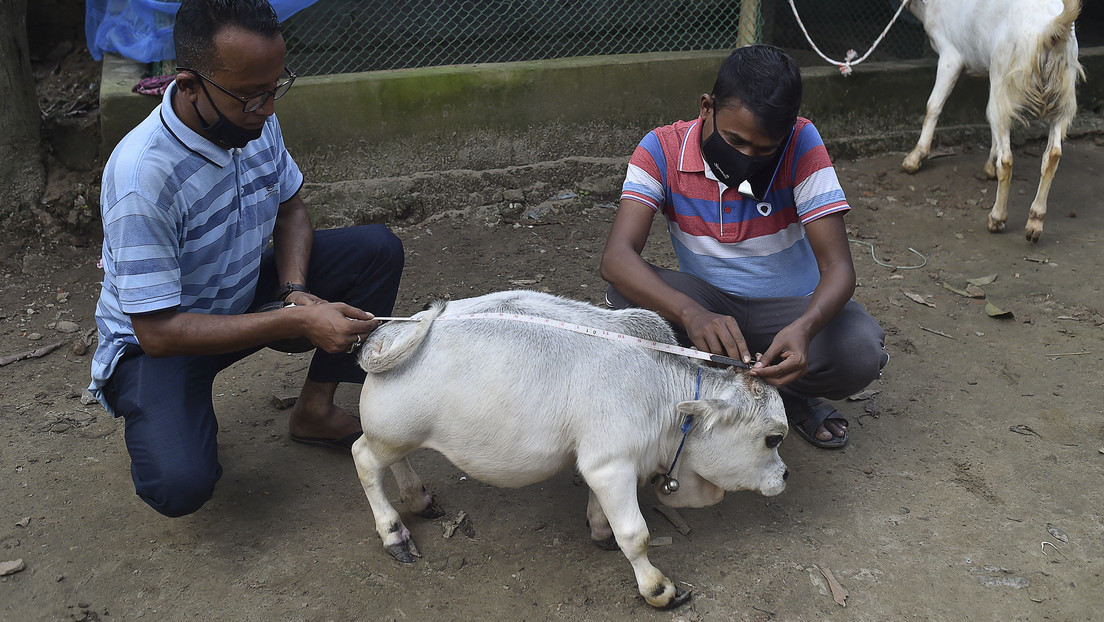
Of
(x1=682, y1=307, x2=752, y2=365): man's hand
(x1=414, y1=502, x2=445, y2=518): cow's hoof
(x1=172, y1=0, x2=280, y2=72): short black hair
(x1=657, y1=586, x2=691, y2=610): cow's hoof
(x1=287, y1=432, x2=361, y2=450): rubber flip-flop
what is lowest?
(x1=287, y1=432, x2=361, y2=450): rubber flip-flop

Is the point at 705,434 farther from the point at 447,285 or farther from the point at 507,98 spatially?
the point at 507,98

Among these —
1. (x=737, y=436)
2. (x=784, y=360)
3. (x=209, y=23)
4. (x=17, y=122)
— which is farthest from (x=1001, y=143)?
(x=17, y=122)

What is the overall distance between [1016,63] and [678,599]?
4.18 metres

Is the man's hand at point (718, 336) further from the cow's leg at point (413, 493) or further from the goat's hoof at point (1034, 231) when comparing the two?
the goat's hoof at point (1034, 231)

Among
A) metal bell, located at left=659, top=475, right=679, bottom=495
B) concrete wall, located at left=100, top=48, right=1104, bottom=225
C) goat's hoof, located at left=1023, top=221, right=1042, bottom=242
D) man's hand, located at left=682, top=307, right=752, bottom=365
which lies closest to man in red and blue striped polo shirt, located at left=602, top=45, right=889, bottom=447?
man's hand, located at left=682, top=307, right=752, bottom=365

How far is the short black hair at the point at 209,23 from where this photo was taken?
236 cm

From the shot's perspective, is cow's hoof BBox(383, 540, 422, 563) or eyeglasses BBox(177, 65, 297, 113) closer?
eyeglasses BBox(177, 65, 297, 113)

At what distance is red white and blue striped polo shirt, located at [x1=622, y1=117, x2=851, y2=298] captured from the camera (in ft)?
9.50

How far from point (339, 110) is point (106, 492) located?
269 cm

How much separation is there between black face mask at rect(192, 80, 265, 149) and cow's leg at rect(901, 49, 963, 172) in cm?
483

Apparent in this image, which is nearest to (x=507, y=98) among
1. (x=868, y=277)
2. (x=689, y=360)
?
(x=868, y=277)

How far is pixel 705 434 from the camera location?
8.23 ft

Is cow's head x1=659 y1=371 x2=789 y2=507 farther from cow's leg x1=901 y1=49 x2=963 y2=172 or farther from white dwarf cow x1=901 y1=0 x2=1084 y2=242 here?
cow's leg x1=901 y1=49 x2=963 y2=172

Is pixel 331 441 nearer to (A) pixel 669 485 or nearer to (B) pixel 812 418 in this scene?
(A) pixel 669 485
